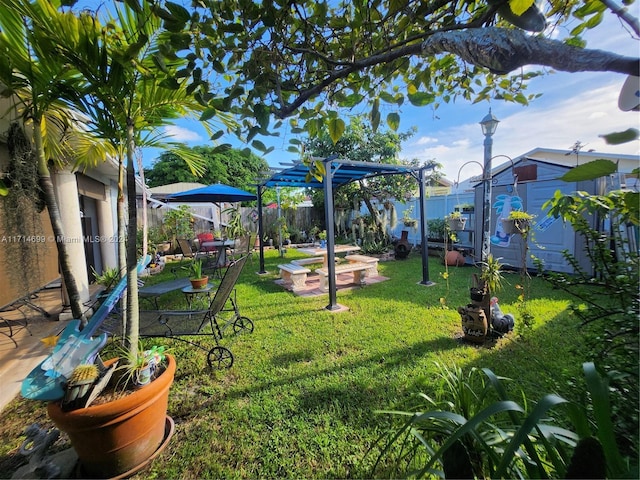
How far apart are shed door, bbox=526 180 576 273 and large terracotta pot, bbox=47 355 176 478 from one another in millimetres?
6798

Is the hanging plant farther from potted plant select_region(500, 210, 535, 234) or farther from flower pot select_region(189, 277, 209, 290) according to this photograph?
potted plant select_region(500, 210, 535, 234)

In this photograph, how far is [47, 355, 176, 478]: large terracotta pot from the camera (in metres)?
1.52

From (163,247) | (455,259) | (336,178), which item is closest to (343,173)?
(336,178)

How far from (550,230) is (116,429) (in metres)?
7.73

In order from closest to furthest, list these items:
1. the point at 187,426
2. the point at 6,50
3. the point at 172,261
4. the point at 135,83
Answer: the point at 6,50 → the point at 135,83 → the point at 187,426 → the point at 172,261

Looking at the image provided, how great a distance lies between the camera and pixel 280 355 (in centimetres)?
307

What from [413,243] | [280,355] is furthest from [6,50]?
[413,243]

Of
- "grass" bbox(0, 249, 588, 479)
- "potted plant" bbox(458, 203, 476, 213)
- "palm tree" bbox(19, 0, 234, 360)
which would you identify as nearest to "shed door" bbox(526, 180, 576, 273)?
"grass" bbox(0, 249, 588, 479)

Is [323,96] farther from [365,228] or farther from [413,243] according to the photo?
[413,243]

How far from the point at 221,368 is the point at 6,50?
9.10 ft

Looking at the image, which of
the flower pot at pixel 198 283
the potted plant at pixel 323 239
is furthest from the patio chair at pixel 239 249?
the flower pot at pixel 198 283

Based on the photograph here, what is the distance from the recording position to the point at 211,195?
822 cm

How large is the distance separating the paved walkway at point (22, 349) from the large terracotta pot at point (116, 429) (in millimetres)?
1470

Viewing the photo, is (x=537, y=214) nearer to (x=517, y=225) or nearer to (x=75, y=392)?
(x=517, y=225)
